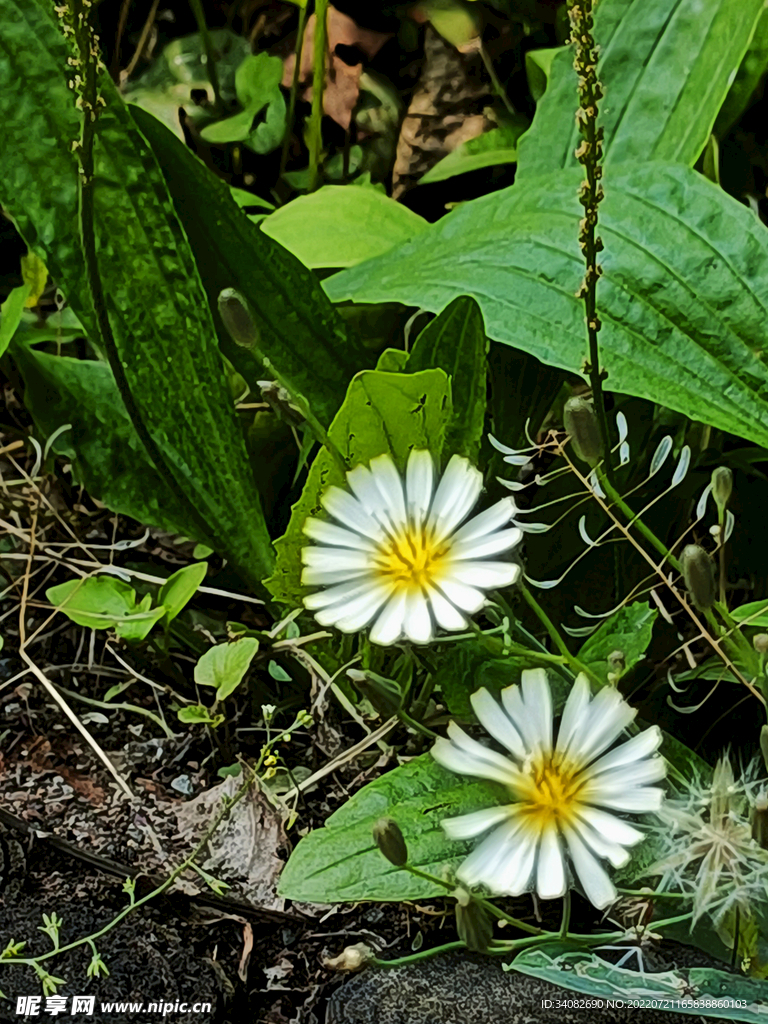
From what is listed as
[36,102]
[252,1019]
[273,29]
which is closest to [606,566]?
[252,1019]

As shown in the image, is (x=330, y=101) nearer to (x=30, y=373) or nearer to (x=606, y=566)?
(x=30, y=373)

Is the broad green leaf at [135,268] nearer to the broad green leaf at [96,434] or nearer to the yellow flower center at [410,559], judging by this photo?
the broad green leaf at [96,434]

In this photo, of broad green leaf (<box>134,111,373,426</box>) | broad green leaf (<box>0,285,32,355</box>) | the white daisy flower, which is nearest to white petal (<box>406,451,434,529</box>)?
the white daisy flower

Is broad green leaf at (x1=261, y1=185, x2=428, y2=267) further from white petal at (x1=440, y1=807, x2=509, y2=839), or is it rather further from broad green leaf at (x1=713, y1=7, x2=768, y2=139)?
white petal at (x1=440, y1=807, x2=509, y2=839)

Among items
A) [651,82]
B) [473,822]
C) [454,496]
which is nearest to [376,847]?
[473,822]

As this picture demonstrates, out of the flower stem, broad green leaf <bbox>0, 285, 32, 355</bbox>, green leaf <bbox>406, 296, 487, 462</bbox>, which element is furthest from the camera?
broad green leaf <bbox>0, 285, 32, 355</bbox>

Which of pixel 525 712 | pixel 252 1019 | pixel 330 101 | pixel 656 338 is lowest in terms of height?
pixel 252 1019
